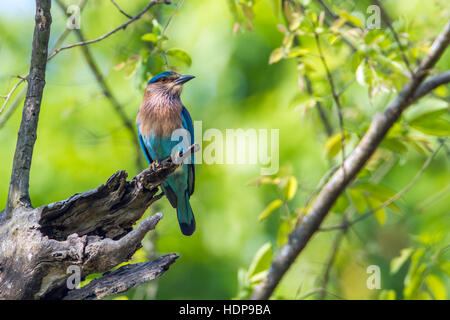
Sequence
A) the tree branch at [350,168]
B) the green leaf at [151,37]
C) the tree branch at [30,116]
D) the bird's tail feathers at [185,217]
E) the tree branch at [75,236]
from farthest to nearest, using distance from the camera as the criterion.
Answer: the bird's tail feathers at [185,217]
the tree branch at [350,168]
the green leaf at [151,37]
the tree branch at [30,116]
the tree branch at [75,236]

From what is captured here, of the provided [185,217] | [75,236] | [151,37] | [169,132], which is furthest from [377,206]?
[75,236]

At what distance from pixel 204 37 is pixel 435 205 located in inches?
155

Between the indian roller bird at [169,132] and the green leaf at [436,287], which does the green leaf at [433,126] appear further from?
the indian roller bird at [169,132]

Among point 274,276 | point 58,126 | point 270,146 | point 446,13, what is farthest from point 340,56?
point 58,126

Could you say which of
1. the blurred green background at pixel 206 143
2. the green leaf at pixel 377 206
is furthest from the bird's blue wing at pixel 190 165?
the green leaf at pixel 377 206

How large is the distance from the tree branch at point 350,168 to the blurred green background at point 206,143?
5.14ft

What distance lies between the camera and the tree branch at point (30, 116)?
2963 mm

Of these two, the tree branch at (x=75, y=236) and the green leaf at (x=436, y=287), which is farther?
the green leaf at (x=436, y=287)

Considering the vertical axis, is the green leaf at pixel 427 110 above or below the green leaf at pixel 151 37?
below

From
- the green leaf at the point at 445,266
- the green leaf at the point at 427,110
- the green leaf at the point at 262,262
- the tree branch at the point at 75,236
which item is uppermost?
the green leaf at the point at 427,110

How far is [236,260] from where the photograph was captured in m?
7.32

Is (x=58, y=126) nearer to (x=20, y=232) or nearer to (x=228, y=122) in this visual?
(x=228, y=122)

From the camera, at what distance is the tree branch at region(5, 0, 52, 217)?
2.96m

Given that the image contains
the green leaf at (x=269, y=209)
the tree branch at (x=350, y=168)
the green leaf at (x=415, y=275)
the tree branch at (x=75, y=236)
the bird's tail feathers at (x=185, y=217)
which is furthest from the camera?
the bird's tail feathers at (x=185, y=217)
